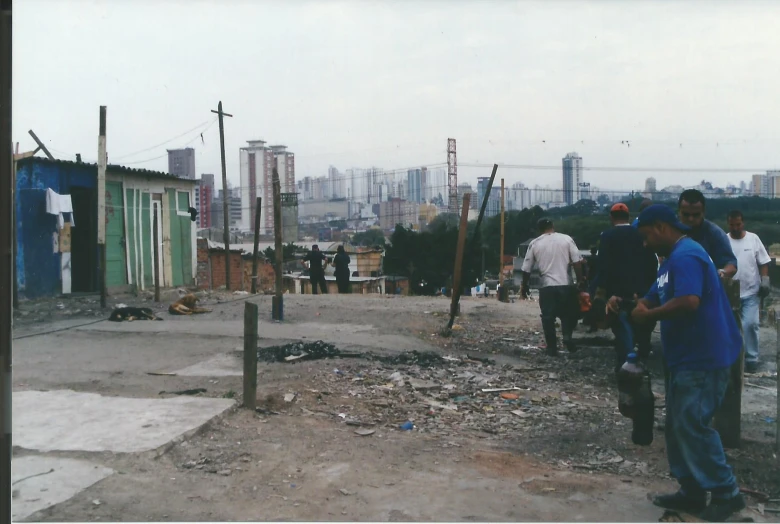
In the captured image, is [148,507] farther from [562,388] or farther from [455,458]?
[562,388]

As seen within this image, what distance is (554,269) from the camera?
28.8 ft

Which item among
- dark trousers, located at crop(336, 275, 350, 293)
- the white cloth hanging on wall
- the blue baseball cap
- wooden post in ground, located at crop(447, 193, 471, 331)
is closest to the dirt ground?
wooden post in ground, located at crop(447, 193, 471, 331)

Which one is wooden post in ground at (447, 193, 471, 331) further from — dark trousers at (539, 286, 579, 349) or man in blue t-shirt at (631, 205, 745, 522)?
man in blue t-shirt at (631, 205, 745, 522)

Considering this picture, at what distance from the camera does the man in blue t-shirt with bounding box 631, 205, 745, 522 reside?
3.87m

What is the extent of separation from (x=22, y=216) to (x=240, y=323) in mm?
6275

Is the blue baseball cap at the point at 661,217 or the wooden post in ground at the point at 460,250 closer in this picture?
the blue baseball cap at the point at 661,217

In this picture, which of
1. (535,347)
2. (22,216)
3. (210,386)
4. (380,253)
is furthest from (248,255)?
(210,386)

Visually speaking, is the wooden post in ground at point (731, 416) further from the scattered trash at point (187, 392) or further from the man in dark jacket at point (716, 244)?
the scattered trash at point (187, 392)

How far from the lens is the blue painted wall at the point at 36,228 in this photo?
14570 millimetres

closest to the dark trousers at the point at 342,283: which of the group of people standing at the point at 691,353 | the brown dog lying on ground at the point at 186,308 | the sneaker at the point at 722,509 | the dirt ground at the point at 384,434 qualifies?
the brown dog lying on ground at the point at 186,308

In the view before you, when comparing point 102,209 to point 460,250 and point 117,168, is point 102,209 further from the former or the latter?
point 460,250

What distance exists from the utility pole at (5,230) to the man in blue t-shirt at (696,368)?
10.0ft

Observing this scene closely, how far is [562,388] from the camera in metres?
7.52

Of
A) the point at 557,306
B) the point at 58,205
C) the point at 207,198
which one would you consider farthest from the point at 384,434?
the point at 207,198
